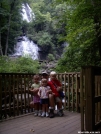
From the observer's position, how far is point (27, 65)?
14945mm

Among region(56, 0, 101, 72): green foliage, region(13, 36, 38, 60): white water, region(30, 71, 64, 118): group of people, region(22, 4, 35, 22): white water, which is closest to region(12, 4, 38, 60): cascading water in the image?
region(13, 36, 38, 60): white water

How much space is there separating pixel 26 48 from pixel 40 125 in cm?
2207

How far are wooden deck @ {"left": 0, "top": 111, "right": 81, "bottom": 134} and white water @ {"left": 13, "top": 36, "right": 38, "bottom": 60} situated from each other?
1998 centimetres

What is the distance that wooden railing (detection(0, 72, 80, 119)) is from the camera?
418 centimetres

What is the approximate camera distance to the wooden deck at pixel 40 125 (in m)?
3.15

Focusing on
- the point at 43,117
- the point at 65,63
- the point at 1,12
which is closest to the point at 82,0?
the point at 65,63

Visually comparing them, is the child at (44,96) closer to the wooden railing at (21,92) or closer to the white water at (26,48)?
the wooden railing at (21,92)

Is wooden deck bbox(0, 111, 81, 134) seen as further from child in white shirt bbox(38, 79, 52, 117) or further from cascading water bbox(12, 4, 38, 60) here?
cascading water bbox(12, 4, 38, 60)

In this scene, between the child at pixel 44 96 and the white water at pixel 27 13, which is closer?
the child at pixel 44 96

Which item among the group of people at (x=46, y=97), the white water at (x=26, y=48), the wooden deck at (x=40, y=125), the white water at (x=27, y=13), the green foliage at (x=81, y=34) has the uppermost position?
the white water at (x=27, y=13)

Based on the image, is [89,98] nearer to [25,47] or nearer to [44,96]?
[44,96]

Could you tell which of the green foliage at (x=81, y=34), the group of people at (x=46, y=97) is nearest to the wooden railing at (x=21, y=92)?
the group of people at (x=46, y=97)

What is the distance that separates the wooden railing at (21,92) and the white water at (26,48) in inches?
742

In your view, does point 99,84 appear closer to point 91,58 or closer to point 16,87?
point 16,87
